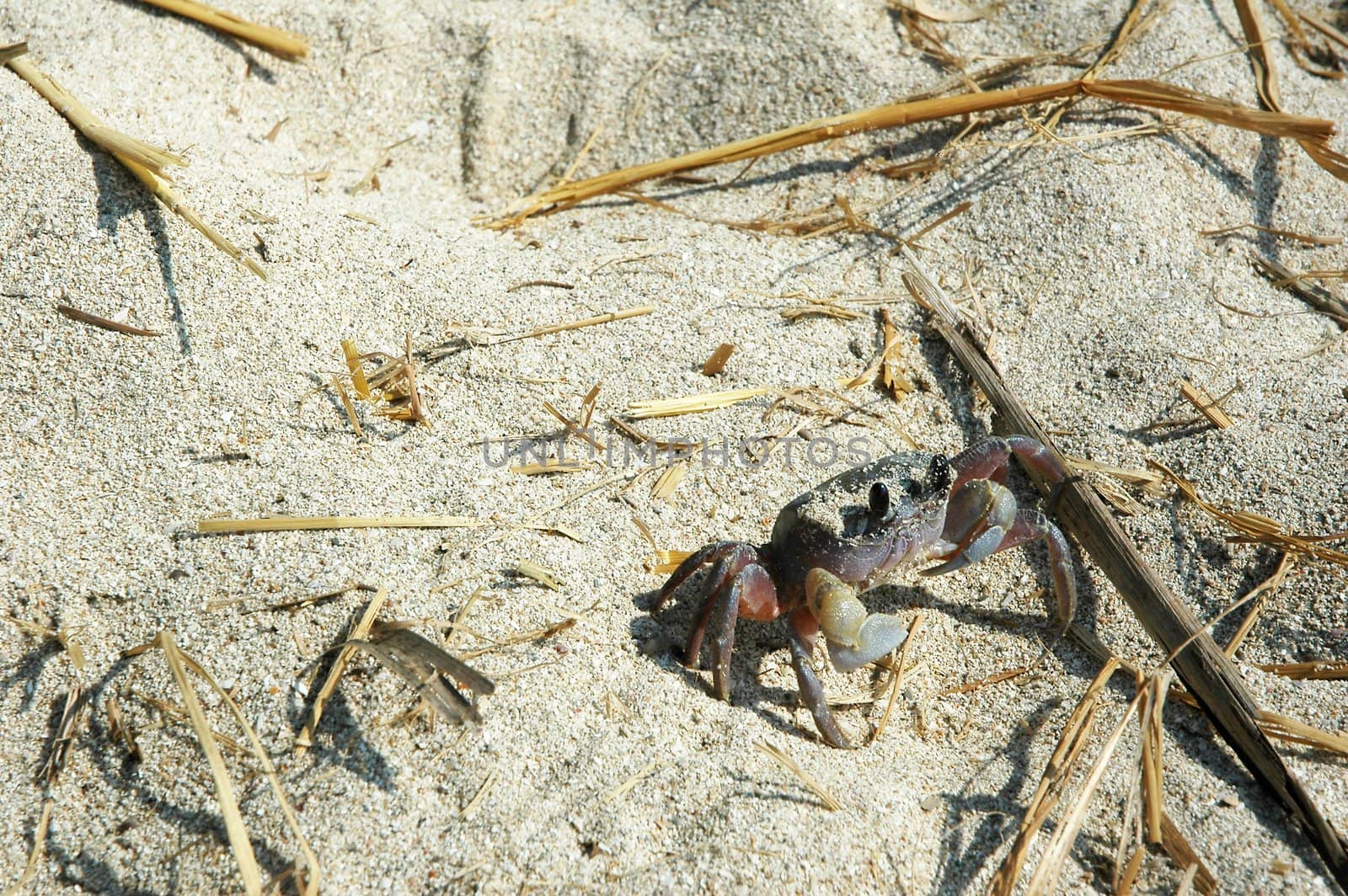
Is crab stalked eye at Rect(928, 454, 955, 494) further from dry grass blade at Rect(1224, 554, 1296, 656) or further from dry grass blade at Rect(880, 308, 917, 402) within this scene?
dry grass blade at Rect(1224, 554, 1296, 656)

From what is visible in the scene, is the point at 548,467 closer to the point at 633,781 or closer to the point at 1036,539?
the point at 633,781

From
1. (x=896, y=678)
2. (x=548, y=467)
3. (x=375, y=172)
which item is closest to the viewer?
(x=896, y=678)

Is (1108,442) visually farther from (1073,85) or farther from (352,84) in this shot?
(352,84)

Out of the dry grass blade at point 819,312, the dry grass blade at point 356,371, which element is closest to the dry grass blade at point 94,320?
the dry grass blade at point 356,371

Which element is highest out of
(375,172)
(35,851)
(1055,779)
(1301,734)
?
(1301,734)

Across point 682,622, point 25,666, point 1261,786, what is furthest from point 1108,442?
point 25,666

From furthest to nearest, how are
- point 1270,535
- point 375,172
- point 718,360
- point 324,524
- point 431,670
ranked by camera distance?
point 375,172 < point 718,360 < point 1270,535 < point 324,524 < point 431,670

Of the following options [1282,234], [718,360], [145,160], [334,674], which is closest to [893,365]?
[718,360]
